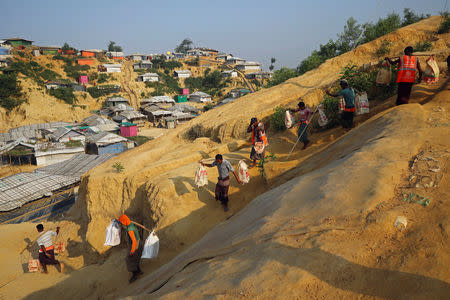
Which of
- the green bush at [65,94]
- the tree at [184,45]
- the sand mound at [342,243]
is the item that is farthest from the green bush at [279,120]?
the tree at [184,45]

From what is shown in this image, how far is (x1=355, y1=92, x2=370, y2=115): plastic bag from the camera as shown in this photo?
734cm

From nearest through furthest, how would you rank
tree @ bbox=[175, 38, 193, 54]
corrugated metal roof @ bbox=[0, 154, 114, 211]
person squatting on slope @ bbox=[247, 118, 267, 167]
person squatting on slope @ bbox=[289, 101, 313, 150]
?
person squatting on slope @ bbox=[247, 118, 267, 167] < person squatting on slope @ bbox=[289, 101, 313, 150] < corrugated metal roof @ bbox=[0, 154, 114, 211] < tree @ bbox=[175, 38, 193, 54]

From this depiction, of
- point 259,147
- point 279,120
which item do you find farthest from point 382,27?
point 259,147

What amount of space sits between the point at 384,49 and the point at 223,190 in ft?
44.9

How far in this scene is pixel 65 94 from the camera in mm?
45125

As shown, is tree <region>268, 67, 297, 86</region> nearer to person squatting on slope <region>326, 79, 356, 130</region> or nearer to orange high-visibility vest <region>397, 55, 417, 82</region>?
person squatting on slope <region>326, 79, 356, 130</region>

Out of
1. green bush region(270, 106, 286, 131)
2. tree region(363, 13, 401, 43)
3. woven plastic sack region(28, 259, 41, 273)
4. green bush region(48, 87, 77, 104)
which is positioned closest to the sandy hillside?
woven plastic sack region(28, 259, 41, 273)

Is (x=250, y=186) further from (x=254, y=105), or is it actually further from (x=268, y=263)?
(x=254, y=105)

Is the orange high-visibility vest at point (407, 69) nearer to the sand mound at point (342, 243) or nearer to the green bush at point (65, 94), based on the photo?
the sand mound at point (342, 243)

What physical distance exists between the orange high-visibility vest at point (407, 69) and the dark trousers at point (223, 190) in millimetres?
4927

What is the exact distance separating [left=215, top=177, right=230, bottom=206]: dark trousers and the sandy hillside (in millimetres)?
286

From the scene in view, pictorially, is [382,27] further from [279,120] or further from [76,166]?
[76,166]

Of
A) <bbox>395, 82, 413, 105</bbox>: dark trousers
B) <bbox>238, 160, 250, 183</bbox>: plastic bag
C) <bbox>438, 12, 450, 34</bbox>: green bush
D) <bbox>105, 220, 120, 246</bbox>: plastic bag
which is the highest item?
<bbox>438, 12, 450, 34</bbox>: green bush

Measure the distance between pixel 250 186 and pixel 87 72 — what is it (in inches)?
2334
